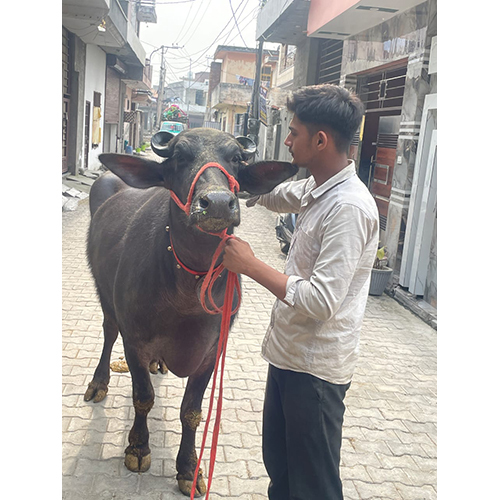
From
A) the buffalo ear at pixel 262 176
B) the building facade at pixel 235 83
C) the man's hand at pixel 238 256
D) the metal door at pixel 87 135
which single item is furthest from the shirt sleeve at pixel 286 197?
the building facade at pixel 235 83

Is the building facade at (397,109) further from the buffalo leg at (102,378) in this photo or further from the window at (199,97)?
the window at (199,97)

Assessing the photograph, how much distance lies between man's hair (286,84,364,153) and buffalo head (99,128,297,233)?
361 mm

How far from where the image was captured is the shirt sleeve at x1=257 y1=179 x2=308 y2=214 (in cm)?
247

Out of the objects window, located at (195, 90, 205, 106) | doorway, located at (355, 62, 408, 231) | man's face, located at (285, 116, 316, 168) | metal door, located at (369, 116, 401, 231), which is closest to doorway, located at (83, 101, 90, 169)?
doorway, located at (355, 62, 408, 231)

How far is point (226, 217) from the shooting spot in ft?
6.14

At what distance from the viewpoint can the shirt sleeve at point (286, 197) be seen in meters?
2.47

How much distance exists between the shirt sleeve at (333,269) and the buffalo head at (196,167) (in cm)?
38

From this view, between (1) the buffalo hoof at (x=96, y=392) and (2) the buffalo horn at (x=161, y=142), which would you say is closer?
(2) the buffalo horn at (x=161, y=142)

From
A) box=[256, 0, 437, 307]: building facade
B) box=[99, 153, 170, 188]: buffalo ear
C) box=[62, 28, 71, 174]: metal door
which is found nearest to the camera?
box=[99, 153, 170, 188]: buffalo ear

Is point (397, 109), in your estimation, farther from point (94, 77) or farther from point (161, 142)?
point (94, 77)

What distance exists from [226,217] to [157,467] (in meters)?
1.80

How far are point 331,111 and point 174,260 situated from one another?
1.09 metres

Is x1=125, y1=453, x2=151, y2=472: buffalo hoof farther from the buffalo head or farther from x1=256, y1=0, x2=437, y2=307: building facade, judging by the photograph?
x1=256, y1=0, x2=437, y2=307: building facade

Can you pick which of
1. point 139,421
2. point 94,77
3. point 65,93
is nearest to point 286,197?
point 139,421
